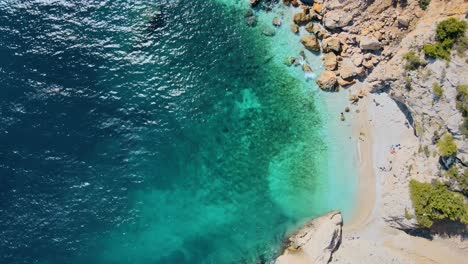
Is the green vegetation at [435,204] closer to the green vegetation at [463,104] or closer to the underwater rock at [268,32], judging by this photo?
the green vegetation at [463,104]

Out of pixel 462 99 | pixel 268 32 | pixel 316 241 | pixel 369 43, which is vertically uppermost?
pixel 268 32

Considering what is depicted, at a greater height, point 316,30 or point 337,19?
point 316,30

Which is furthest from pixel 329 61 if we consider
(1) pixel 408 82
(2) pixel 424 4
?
(2) pixel 424 4

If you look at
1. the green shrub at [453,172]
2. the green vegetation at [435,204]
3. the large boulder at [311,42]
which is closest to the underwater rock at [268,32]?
the large boulder at [311,42]

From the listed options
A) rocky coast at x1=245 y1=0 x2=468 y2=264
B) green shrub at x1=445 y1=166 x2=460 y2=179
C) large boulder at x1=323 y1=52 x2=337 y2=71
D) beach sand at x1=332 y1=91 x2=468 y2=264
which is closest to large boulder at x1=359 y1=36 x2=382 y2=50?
rocky coast at x1=245 y1=0 x2=468 y2=264

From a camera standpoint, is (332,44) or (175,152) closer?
(332,44)

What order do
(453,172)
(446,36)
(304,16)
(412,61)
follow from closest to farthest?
(446,36), (453,172), (412,61), (304,16)

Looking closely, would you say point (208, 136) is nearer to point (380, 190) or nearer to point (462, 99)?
point (380, 190)

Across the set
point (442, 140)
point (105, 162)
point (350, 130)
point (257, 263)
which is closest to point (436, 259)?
point (442, 140)
